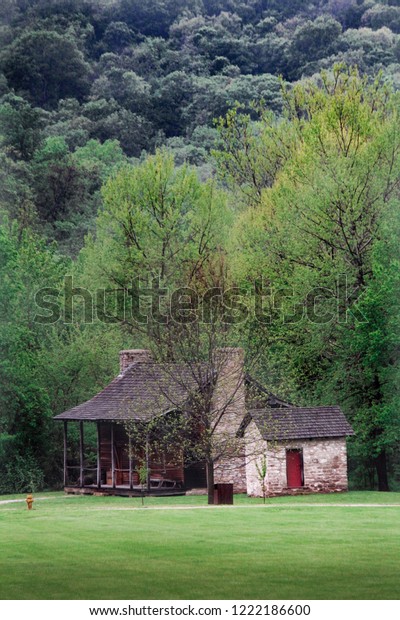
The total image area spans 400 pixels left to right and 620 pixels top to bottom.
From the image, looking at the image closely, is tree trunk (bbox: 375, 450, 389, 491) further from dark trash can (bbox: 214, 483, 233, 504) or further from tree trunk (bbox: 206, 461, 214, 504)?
dark trash can (bbox: 214, 483, 233, 504)

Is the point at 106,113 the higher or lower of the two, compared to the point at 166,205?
higher

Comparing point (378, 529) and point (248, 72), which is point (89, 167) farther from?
point (378, 529)

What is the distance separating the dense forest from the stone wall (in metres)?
1.95

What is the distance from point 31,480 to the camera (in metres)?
48.9

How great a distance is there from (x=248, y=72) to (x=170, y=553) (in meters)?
44.2

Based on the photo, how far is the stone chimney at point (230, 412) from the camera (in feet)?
133

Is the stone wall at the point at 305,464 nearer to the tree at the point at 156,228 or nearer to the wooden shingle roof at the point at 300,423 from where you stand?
the wooden shingle roof at the point at 300,423

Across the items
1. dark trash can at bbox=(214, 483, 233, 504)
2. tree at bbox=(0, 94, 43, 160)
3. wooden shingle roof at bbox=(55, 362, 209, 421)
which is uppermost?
tree at bbox=(0, 94, 43, 160)

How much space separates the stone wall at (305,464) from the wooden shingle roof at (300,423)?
284 mm

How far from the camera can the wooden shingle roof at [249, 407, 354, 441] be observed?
136 ft

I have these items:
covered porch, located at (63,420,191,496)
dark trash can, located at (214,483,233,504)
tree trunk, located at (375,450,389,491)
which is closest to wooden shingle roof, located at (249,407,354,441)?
tree trunk, located at (375,450,389,491)

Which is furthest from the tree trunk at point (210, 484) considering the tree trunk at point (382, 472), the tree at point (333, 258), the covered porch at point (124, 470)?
the tree trunk at point (382, 472)

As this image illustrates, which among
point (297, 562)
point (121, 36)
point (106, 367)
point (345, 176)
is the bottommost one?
point (297, 562)

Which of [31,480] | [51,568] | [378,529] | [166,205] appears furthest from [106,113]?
[51,568]
